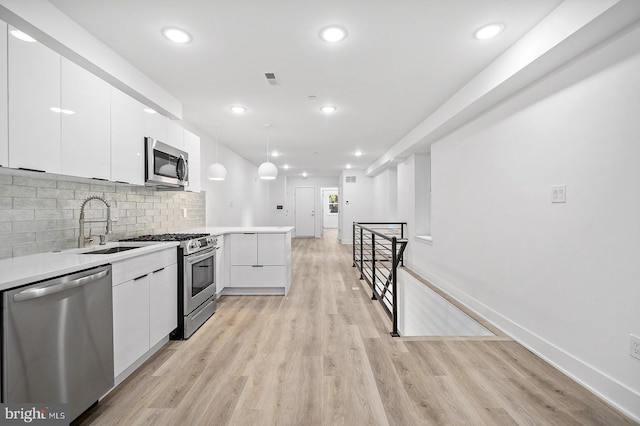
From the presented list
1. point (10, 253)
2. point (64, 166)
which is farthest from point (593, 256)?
point (10, 253)

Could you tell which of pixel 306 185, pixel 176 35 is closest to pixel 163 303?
pixel 176 35

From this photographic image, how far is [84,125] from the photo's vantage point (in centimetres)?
214

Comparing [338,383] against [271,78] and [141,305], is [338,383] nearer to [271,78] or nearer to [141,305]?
[141,305]

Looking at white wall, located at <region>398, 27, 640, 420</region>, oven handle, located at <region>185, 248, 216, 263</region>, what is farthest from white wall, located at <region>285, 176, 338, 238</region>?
white wall, located at <region>398, 27, 640, 420</region>

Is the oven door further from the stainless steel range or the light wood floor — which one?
the light wood floor

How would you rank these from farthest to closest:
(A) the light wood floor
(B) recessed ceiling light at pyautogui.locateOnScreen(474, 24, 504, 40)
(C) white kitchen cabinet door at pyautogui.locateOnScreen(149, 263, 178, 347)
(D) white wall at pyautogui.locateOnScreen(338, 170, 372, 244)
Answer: (D) white wall at pyautogui.locateOnScreen(338, 170, 372, 244) → (C) white kitchen cabinet door at pyautogui.locateOnScreen(149, 263, 178, 347) → (B) recessed ceiling light at pyautogui.locateOnScreen(474, 24, 504, 40) → (A) the light wood floor

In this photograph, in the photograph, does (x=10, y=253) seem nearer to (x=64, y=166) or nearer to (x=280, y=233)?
(x=64, y=166)

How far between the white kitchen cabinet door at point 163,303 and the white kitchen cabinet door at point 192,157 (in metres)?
1.43

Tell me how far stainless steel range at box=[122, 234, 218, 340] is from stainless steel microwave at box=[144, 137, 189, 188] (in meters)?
0.59

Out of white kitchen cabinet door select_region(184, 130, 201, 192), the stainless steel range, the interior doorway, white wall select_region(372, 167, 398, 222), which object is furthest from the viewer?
the interior doorway

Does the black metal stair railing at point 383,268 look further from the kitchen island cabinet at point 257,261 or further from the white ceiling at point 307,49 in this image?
the white ceiling at point 307,49

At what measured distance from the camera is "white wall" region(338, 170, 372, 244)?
34.8 ft

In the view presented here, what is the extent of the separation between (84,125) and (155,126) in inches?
36.7

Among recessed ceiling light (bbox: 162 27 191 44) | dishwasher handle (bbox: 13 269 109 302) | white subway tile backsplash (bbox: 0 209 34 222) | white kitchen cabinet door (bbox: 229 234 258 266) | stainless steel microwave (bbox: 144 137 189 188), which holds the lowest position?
white kitchen cabinet door (bbox: 229 234 258 266)
